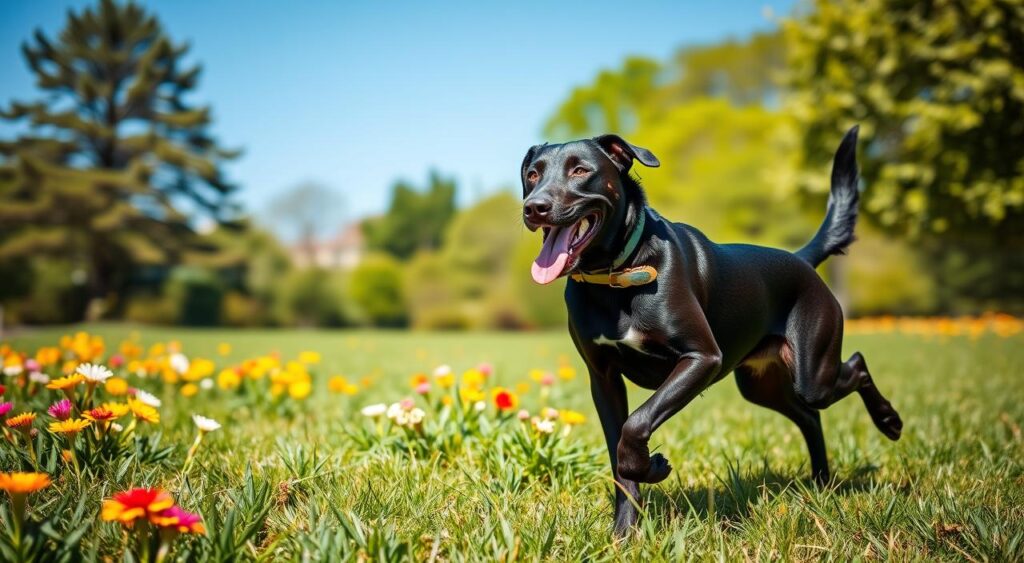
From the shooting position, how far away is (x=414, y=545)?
2.04m

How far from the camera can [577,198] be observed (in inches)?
87.5

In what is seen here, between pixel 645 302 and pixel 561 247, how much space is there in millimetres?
362

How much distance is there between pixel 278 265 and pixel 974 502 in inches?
1416

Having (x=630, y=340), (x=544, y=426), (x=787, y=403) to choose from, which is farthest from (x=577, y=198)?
(x=787, y=403)

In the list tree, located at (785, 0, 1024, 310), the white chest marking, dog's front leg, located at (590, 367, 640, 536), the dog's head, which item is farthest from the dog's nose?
tree, located at (785, 0, 1024, 310)

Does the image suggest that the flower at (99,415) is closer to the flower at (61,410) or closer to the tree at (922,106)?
the flower at (61,410)

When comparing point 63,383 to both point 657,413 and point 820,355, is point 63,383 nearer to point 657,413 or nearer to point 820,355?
point 657,413

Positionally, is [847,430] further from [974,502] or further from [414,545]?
[414,545]

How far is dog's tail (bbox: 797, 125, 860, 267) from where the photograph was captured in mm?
3350

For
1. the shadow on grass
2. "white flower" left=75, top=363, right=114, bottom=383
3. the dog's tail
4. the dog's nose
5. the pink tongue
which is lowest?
the shadow on grass

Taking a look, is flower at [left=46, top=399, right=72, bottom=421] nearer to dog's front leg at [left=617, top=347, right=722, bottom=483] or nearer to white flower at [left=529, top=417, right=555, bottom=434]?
white flower at [left=529, top=417, right=555, bottom=434]

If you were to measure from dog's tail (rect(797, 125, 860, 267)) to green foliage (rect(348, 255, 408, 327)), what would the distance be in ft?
103

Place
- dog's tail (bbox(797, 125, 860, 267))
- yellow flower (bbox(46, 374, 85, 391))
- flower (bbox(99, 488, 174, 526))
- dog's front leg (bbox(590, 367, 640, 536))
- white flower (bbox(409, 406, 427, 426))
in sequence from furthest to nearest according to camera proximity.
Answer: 1. dog's tail (bbox(797, 125, 860, 267))
2. white flower (bbox(409, 406, 427, 426))
3. yellow flower (bbox(46, 374, 85, 391))
4. dog's front leg (bbox(590, 367, 640, 536))
5. flower (bbox(99, 488, 174, 526))

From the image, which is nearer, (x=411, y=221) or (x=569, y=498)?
(x=569, y=498)
